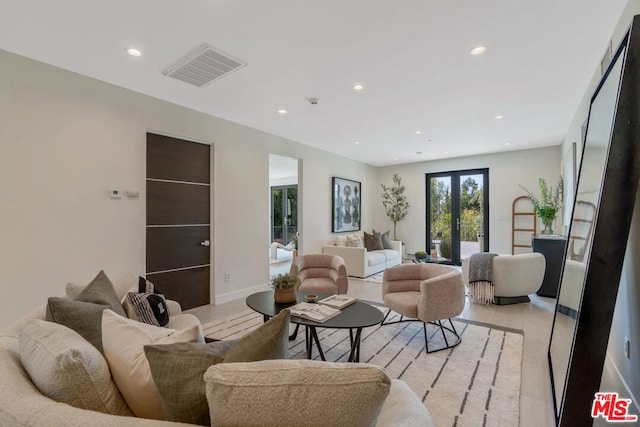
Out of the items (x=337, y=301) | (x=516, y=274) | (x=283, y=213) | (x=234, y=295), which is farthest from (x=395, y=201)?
(x=337, y=301)

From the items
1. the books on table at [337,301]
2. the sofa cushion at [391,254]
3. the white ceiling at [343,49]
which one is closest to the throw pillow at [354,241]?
the sofa cushion at [391,254]

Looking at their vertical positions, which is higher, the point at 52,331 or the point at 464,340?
the point at 52,331

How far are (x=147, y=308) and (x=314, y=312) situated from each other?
116 cm

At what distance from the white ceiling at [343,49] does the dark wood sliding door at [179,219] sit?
2.09 ft

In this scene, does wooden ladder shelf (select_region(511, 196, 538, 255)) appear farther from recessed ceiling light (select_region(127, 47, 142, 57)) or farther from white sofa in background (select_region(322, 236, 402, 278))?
recessed ceiling light (select_region(127, 47, 142, 57))

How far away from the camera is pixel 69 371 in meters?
0.86

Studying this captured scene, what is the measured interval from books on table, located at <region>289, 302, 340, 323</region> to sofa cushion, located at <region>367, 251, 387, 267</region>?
3.68 meters

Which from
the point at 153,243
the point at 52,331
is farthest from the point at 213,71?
the point at 52,331

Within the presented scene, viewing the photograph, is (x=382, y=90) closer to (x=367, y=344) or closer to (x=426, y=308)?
(x=426, y=308)

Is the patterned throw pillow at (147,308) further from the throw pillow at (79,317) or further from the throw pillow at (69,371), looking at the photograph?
the throw pillow at (69,371)

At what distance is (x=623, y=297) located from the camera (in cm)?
200

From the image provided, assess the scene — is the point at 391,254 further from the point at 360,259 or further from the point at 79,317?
the point at 79,317

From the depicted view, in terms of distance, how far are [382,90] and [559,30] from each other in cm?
153

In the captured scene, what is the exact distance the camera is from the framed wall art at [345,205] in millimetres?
6570
